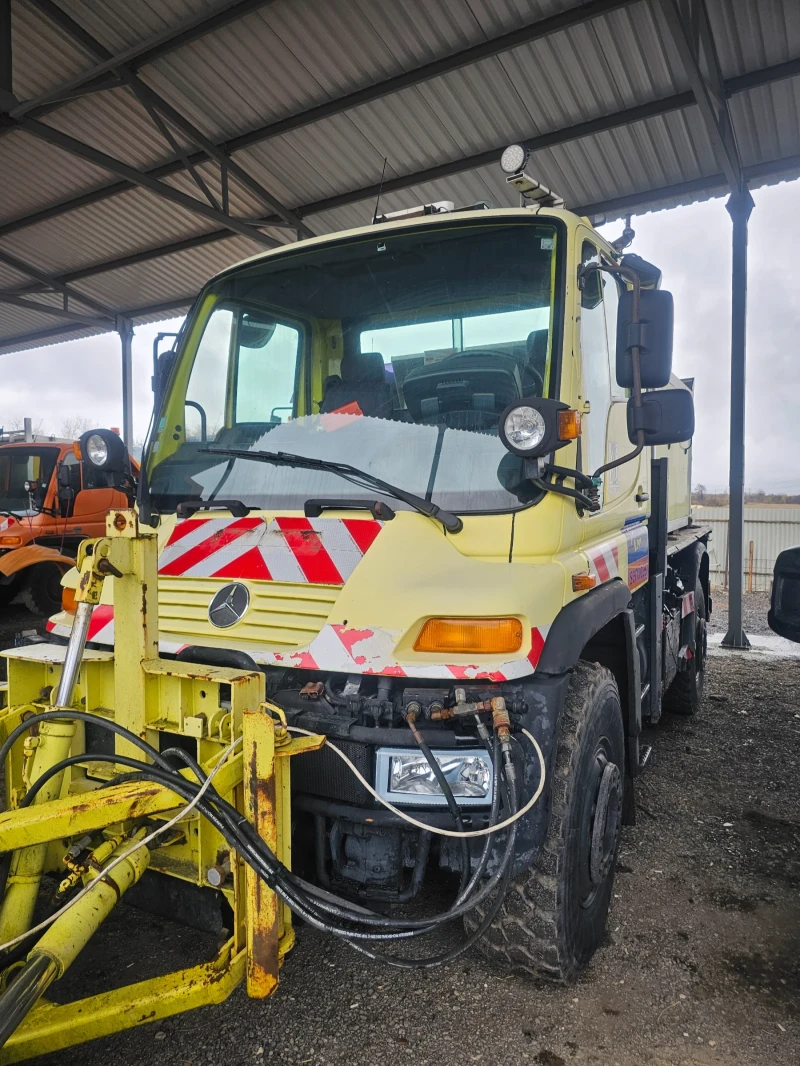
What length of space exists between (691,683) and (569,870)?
3.65 metres

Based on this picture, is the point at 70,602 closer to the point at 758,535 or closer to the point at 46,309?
the point at 46,309

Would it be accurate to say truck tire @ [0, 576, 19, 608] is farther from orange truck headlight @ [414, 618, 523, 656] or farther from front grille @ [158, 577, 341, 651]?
orange truck headlight @ [414, 618, 523, 656]

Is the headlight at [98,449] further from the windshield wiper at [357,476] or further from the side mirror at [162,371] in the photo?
the windshield wiper at [357,476]

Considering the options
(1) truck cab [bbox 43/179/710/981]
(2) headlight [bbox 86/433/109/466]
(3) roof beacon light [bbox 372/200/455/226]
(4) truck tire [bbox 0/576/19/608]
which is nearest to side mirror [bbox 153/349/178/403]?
(1) truck cab [bbox 43/179/710/981]

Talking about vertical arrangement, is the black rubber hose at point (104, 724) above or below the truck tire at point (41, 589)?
above

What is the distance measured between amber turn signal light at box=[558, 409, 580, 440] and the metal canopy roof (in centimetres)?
471

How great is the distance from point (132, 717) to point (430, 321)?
5.61ft

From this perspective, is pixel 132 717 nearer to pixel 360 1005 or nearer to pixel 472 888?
pixel 472 888

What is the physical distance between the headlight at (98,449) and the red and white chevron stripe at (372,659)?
135 cm

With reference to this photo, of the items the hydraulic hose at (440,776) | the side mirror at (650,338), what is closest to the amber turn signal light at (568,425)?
the side mirror at (650,338)

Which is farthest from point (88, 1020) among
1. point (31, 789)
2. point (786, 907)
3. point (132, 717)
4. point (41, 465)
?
point (41, 465)

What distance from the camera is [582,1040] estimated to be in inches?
86.4

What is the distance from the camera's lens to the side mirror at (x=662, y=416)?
2512 mm

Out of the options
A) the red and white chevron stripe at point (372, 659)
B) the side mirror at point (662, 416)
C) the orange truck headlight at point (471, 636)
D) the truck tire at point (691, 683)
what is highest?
the side mirror at point (662, 416)
